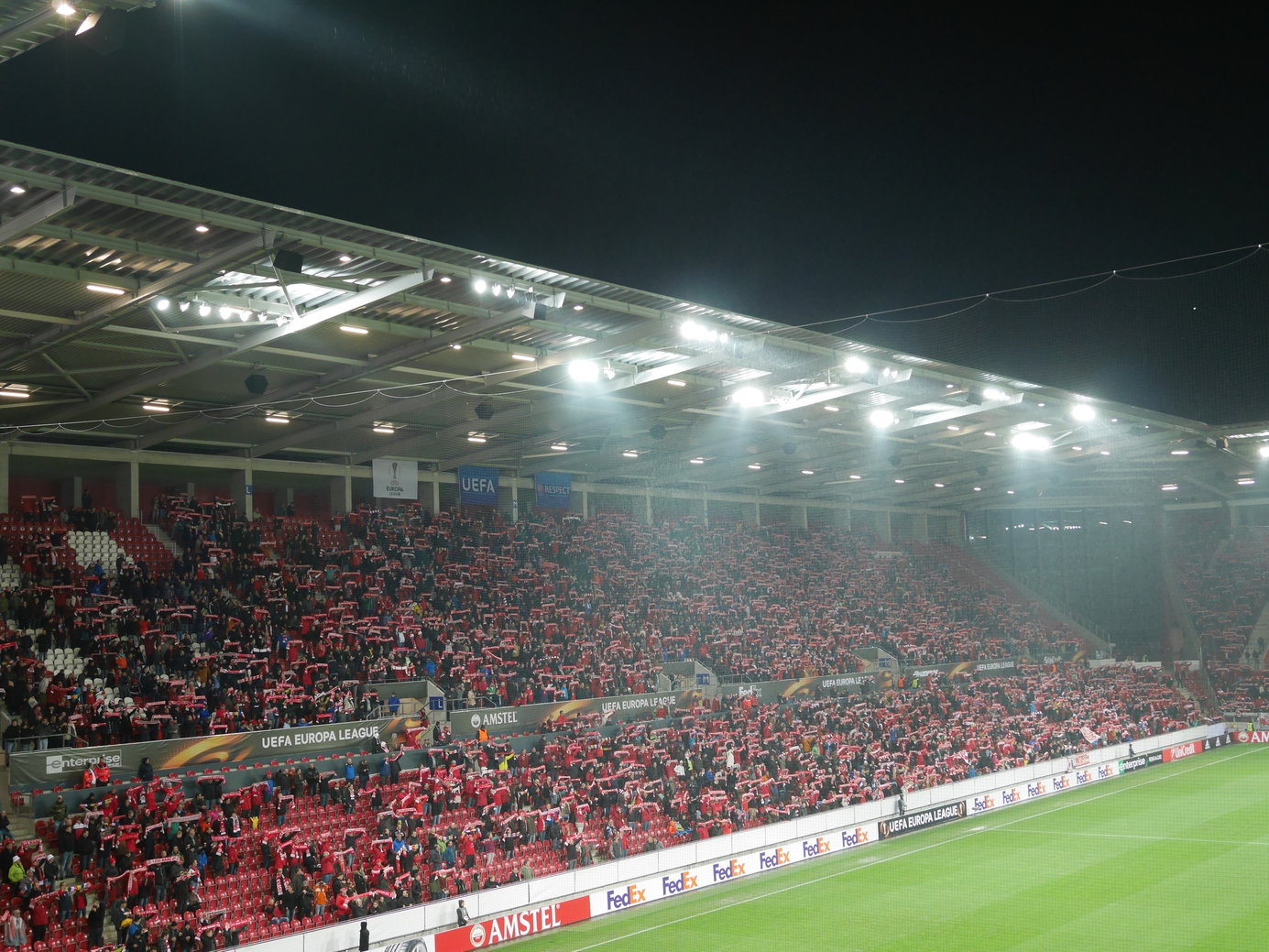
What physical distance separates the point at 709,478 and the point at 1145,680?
2111 centimetres

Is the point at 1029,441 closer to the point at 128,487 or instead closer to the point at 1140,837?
the point at 1140,837

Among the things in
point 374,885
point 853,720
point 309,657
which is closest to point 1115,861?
point 853,720

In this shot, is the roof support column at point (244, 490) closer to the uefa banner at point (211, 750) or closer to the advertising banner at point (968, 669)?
the uefa banner at point (211, 750)

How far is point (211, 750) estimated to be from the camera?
18500 millimetres

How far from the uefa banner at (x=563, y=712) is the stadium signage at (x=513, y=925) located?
4911 millimetres

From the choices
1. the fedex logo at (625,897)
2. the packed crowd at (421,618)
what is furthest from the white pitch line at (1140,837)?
the fedex logo at (625,897)

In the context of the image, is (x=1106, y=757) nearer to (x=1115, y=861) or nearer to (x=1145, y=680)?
(x=1145, y=680)

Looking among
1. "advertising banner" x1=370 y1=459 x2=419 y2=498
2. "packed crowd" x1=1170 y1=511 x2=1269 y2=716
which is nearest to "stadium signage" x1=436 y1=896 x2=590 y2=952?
"advertising banner" x1=370 y1=459 x2=419 y2=498

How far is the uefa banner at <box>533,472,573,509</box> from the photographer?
30.7 meters

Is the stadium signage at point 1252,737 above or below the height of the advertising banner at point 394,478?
below

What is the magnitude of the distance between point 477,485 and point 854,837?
13089 mm

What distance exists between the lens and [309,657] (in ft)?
73.8

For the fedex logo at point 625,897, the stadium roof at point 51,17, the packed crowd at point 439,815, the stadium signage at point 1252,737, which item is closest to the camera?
the stadium roof at point 51,17

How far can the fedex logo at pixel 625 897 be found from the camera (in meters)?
20.0
